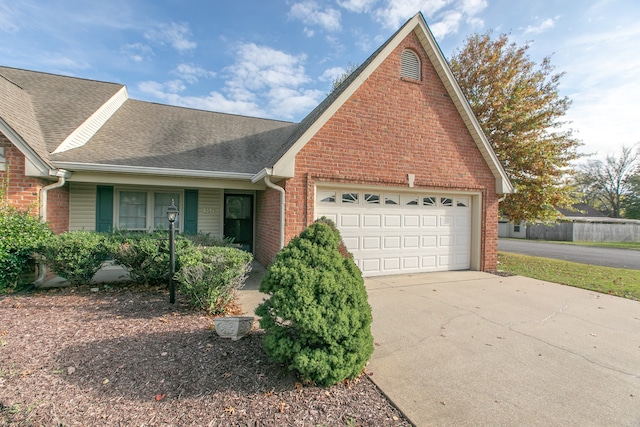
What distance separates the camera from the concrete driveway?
2615 millimetres

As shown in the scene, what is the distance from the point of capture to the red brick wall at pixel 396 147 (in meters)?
6.88

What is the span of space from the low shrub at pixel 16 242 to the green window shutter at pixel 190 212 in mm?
3290

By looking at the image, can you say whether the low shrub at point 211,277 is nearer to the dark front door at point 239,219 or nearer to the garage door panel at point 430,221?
the dark front door at point 239,219

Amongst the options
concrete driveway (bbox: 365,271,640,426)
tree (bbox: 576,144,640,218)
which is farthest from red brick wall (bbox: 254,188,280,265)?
tree (bbox: 576,144,640,218)

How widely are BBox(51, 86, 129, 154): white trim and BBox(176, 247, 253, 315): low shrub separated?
16.7 ft

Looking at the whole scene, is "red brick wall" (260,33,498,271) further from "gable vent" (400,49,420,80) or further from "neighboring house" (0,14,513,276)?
"gable vent" (400,49,420,80)

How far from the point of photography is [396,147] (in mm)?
7652

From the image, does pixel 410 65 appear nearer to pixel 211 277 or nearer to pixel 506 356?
pixel 506 356

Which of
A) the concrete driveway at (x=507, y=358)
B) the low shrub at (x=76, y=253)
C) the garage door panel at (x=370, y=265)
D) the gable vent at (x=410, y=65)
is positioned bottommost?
the concrete driveway at (x=507, y=358)

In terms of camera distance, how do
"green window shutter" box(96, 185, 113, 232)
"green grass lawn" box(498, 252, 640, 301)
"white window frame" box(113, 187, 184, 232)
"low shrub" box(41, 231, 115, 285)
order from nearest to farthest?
1. "low shrub" box(41, 231, 115, 285)
2. "green grass lawn" box(498, 252, 640, 301)
3. "green window shutter" box(96, 185, 113, 232)
4. "white window frame" box(113, 187, 184, 232)

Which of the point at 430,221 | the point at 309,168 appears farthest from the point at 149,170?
the point at 430,221

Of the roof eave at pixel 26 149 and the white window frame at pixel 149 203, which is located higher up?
the roof eave at pixel 26 149

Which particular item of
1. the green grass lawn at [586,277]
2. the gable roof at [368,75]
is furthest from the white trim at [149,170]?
the green grass lawn at [586,277]

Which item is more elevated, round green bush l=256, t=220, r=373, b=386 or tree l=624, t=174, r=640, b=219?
tree l=624, t=174, r=640, b=219
